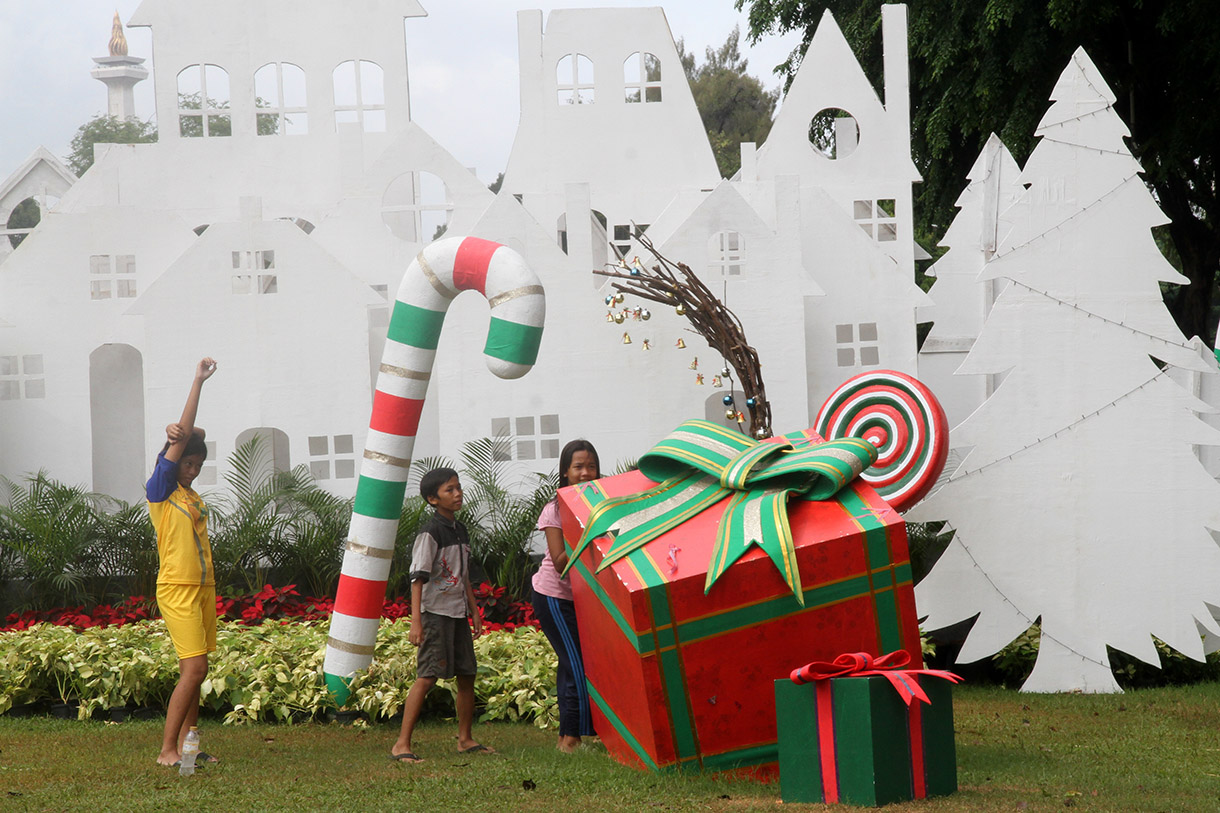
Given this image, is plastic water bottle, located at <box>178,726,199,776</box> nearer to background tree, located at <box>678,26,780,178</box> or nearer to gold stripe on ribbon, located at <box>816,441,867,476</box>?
gold stripe on ribbon, located at <box>816,441,867,476</box>

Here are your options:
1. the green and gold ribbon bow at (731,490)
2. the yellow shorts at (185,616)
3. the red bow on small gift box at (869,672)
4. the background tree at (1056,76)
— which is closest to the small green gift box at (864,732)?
the red bow on small gift box at (869,672)

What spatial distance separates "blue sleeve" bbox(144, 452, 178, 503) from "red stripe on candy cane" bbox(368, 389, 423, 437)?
1664 mm

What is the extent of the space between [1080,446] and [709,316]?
3.40 m

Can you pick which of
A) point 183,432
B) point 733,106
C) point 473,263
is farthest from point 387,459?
point 733,106

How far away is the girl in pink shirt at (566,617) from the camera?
23.1ft

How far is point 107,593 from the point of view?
1122cm

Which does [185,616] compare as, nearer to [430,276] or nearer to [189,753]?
[189,753]

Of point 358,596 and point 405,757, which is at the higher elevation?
point 358,596

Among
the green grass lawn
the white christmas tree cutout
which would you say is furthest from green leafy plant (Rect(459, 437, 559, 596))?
the white christmas tree cutout

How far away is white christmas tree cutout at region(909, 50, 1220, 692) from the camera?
29.9 feet

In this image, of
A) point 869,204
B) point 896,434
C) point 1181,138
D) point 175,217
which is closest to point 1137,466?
point 896,434

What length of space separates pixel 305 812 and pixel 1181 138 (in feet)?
53.7

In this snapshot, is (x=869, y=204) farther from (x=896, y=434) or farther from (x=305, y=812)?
(x=305, y=812)

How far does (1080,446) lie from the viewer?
9273 mm
